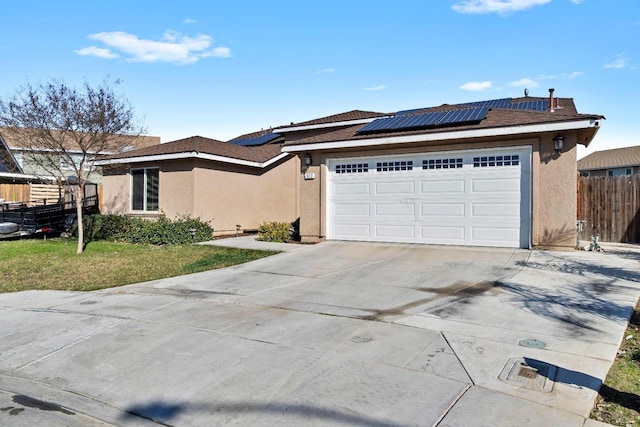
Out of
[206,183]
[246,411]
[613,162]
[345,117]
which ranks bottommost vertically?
[246,411]

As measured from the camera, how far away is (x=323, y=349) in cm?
478

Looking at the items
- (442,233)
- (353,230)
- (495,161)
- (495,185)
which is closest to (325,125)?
(353,230)

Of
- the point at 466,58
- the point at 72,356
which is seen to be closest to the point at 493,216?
the point at 466,58

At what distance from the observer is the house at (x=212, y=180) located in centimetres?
1573

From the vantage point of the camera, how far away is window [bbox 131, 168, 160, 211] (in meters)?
16.6

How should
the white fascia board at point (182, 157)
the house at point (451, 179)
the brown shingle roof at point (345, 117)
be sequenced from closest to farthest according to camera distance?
the house at point (451, 179)
the white fascia board at point (182, 157)
the brown shingle roof at point (345, 117)

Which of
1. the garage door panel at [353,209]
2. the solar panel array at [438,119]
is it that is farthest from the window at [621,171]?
the garage door panel at [353,209]

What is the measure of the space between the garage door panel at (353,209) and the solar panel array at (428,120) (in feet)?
7.27

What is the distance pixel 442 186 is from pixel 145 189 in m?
11.2

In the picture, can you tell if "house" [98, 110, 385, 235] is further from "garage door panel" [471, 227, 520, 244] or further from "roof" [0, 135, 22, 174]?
"garage door panel" [471, 227, 520, 244]

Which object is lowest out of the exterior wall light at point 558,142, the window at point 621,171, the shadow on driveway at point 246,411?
the shadow on driveway at point 246,411

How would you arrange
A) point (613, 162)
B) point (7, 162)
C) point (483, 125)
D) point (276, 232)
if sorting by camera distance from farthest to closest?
1. point (613, 162)
2. point (7, 162)
3. point (276, 232)
4. point (483, 125)

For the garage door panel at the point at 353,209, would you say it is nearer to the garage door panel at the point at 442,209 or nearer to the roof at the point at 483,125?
the garage door panel at the point at 442,209

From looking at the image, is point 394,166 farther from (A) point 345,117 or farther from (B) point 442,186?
(A) point 345,117
